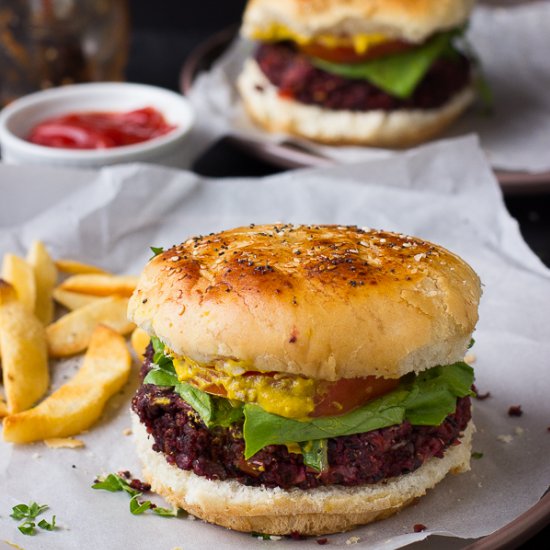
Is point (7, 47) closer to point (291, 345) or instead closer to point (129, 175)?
point (129, 175)

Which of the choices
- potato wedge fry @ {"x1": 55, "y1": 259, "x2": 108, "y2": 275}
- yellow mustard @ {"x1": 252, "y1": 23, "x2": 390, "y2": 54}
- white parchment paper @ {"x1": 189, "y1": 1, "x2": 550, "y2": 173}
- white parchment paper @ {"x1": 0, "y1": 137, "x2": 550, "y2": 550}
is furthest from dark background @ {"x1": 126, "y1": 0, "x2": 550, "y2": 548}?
potato wedge fry @ {"x1": 55, "y1": 259, "x2": 108, "y2": 275}

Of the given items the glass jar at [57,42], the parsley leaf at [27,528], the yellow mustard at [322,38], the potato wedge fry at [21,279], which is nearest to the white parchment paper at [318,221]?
the parsley leaf at [27,528]

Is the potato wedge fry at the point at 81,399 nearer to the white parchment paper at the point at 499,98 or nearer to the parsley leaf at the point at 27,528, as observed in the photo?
the parsley leaf at the point at 27,528

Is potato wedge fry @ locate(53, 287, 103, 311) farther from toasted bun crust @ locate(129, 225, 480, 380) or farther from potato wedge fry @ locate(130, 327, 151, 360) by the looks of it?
toasted bun crust @ locate(129, 225, 480, 380)

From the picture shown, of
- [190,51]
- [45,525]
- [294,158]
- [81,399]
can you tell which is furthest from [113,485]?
[190,51]

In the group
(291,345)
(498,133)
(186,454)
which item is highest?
(291,345)

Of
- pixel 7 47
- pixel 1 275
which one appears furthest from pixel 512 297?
pixel 7 47
